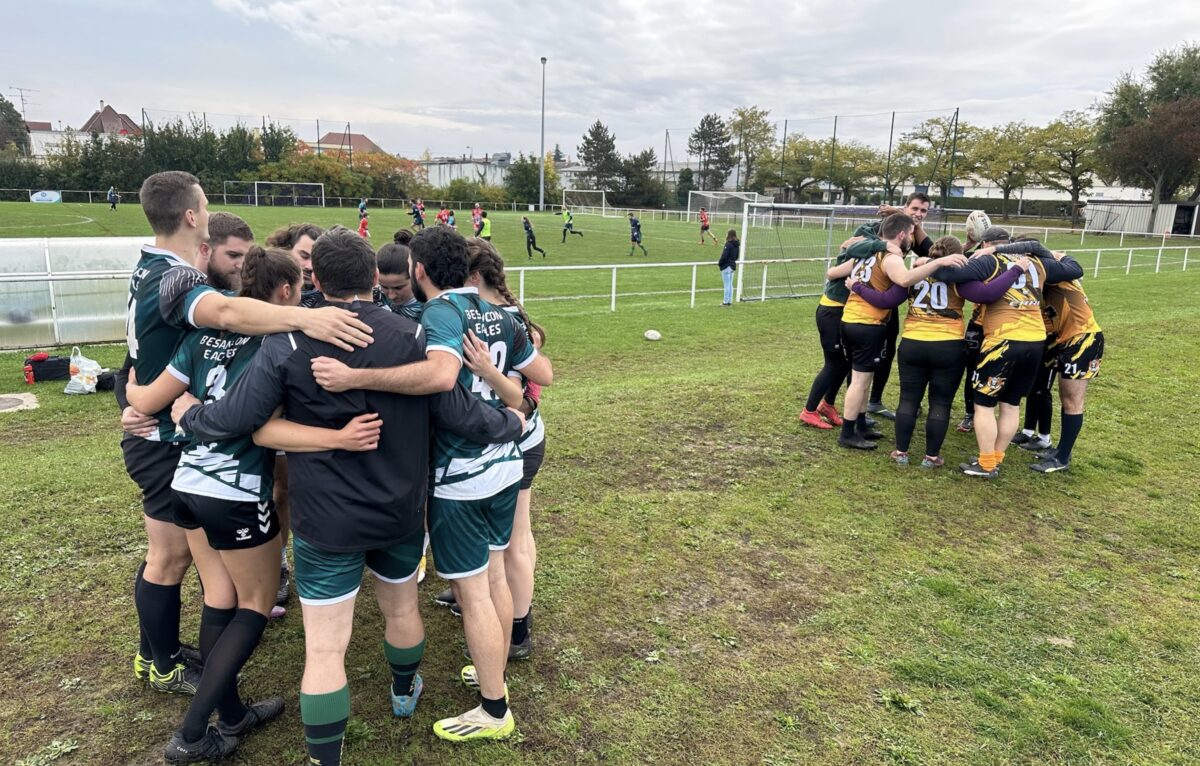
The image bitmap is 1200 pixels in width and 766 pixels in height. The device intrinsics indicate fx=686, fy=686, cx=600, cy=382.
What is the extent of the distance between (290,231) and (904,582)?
3907 mm

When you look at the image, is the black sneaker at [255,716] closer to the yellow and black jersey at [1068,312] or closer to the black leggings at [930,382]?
the black leggings at [930,382]

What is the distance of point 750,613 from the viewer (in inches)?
134

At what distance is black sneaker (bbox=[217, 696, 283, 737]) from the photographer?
8.02 ft

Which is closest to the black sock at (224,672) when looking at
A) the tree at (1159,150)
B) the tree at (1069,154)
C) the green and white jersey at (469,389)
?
the green and white jersey at (469,389)

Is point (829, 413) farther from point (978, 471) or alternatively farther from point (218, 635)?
point (218, 635)

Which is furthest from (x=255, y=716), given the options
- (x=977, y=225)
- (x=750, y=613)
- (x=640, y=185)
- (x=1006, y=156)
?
(x=640, y=185)

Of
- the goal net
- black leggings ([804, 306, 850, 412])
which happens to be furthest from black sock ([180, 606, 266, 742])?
the goal net

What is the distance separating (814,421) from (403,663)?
4.61 metres

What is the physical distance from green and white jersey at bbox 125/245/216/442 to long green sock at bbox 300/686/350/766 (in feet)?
A: 3.46

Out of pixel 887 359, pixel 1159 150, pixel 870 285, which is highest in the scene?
pixel 1159 150

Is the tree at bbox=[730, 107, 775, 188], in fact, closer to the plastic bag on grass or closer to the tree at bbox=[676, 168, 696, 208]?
the tree at bbox=[676, 168, 696, 208]

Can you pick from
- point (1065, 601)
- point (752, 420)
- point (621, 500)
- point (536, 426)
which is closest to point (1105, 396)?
point (752, 420)

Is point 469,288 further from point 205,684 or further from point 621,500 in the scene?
point 621,500

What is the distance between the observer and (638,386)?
Answer: 7.54 metres
